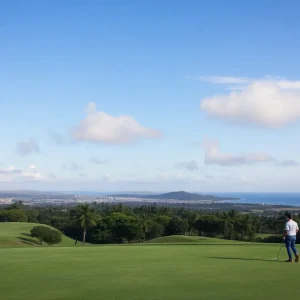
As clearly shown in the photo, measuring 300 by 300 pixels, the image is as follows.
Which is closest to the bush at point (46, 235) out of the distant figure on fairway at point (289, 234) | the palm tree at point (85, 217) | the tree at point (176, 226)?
the palm tree at point (85, 217)

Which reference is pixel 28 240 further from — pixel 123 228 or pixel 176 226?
pixel 176 226

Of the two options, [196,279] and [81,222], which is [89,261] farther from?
[81,222]

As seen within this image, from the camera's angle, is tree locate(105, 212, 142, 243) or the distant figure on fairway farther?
tree locate(105, 212, 142, 243)

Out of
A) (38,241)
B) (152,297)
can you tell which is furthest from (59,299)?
(38,241)

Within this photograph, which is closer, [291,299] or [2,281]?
[291,299]

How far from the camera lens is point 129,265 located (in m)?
14.3

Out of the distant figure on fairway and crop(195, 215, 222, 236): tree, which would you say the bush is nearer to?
crop(195, 215, 222, 236): tree

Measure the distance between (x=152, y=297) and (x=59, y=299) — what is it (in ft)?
6.24

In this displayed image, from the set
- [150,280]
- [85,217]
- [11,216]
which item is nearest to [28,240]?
[85,217]

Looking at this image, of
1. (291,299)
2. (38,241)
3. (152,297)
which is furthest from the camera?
(38,241)

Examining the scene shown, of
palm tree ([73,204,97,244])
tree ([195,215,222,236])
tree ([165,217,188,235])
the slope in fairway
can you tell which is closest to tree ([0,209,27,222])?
palm tree ([73,204,97,244])

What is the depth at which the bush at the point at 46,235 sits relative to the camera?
73.5m

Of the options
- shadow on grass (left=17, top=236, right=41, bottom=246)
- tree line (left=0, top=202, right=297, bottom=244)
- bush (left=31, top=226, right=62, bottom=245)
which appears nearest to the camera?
shadow on grass (left=17, top=236, right=41, bottom=246)

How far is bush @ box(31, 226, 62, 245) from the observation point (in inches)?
2894
